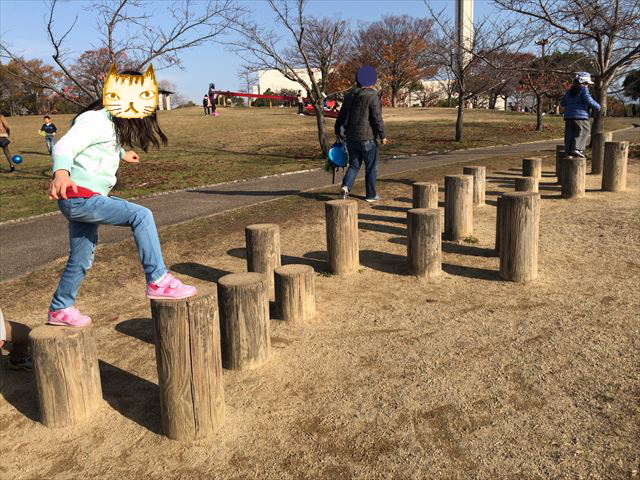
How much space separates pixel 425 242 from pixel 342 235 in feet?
2.60

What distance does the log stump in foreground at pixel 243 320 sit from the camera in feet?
11.3

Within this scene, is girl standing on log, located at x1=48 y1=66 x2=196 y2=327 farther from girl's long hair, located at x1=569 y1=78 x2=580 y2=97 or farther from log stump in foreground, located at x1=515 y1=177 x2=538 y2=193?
girl's long hair, located at x1=569 y1=78 x2=580 y2=97

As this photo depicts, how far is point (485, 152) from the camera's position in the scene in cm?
1471

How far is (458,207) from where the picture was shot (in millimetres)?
6168

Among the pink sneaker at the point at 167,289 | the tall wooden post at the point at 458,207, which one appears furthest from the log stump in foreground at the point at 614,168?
the pink sneaker at the point at 167,289

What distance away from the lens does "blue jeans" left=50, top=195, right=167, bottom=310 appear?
3066 millimetres

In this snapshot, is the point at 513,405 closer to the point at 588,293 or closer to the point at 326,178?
the point at 588,293

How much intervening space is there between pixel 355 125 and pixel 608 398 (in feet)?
18.0

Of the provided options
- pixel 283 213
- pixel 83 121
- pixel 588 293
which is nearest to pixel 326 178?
pixel 283 213

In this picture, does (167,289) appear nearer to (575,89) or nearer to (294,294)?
(294,294)

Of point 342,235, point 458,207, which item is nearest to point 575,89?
point 458,207

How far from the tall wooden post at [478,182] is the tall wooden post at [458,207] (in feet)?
5.11

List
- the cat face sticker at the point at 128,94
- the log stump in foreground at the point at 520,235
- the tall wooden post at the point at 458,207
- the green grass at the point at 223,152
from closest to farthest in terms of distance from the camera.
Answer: the cat face sticker at the point at 128,94, the log stump in foreground at the point at 520,235, the tall wooden post at the point at 458,207, the green grass at the point at 223,152

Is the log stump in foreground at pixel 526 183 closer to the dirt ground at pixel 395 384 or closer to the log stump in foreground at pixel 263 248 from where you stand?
the dirt ground at pixel 395 384
